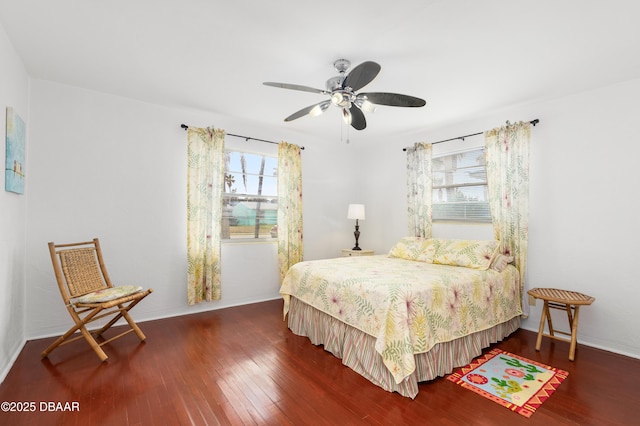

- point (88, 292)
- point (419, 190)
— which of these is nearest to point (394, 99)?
point (419, 190)

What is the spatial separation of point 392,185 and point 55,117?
423 centimetres

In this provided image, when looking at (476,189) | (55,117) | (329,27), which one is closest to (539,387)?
(476,189)

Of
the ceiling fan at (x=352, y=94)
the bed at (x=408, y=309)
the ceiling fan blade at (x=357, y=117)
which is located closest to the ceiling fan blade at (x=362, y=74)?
the ceiling fan at (x=352, y=94)

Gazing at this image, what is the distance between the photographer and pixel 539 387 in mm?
2092

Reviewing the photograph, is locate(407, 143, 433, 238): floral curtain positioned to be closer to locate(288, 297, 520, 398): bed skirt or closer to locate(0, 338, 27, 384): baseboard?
locate(288, 297, 520, 398): bed skirt

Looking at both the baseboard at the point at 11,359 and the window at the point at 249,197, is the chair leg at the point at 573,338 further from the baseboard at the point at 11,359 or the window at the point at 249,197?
the baseboard at the point at 11,359

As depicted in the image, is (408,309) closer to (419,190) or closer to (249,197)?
(419,190)

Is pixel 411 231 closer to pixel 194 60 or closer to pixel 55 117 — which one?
pixel 194 60

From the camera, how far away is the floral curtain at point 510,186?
324cm

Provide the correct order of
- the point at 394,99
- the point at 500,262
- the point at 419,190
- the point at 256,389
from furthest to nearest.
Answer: the point at 419,190
the point at 500,262
the point at 394,99
the point at 256,389

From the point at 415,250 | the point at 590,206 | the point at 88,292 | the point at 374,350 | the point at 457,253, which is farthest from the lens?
the point at 415,250

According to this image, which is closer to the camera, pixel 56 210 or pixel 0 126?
pixel 0 126

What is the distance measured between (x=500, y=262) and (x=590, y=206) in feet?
3.21

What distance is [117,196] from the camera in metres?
3.27
